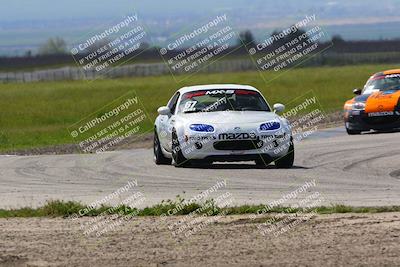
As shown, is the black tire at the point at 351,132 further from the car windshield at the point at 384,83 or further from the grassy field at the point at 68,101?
the grassy field at the point at 68,101

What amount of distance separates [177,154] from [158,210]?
19.3 feet

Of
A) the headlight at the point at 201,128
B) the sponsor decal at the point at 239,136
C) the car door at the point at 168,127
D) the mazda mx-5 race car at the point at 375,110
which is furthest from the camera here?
the mazda mx-5 race car at the point at 375,110

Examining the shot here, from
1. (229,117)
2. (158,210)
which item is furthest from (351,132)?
(158,210)

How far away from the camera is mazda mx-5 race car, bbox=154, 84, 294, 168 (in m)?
17.2

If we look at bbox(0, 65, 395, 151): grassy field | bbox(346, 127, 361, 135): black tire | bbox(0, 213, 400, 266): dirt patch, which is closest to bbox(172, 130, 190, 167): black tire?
bbox(0, 213, 400, 266): dirt patch

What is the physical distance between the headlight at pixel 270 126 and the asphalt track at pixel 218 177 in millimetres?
598

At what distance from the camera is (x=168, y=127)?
1827cm

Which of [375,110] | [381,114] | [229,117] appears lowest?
[381,114]

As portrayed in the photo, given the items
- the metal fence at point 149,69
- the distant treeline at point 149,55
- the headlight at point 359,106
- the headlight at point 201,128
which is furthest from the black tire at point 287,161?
the distant treeline at point 149,55

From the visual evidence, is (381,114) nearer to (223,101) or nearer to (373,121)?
(373,121)

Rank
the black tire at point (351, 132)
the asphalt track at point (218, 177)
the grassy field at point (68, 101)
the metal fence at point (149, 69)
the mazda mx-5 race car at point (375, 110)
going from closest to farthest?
the asphalt track at point (218, 177) → the mazda mx-5 race car at point (375, 110) → the black tire at point (351, 132) → the grassy field at point (68, 101) → the metal fence at point (149, 69)

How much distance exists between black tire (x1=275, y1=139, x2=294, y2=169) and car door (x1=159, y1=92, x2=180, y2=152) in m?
1.73

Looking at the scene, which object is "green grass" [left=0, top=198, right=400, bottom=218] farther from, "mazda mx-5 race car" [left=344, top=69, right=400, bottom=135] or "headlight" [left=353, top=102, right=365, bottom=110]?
"headlight" [left=353, top=102, right=365, bottom=110]

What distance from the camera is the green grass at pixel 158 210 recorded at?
11.6 metres
